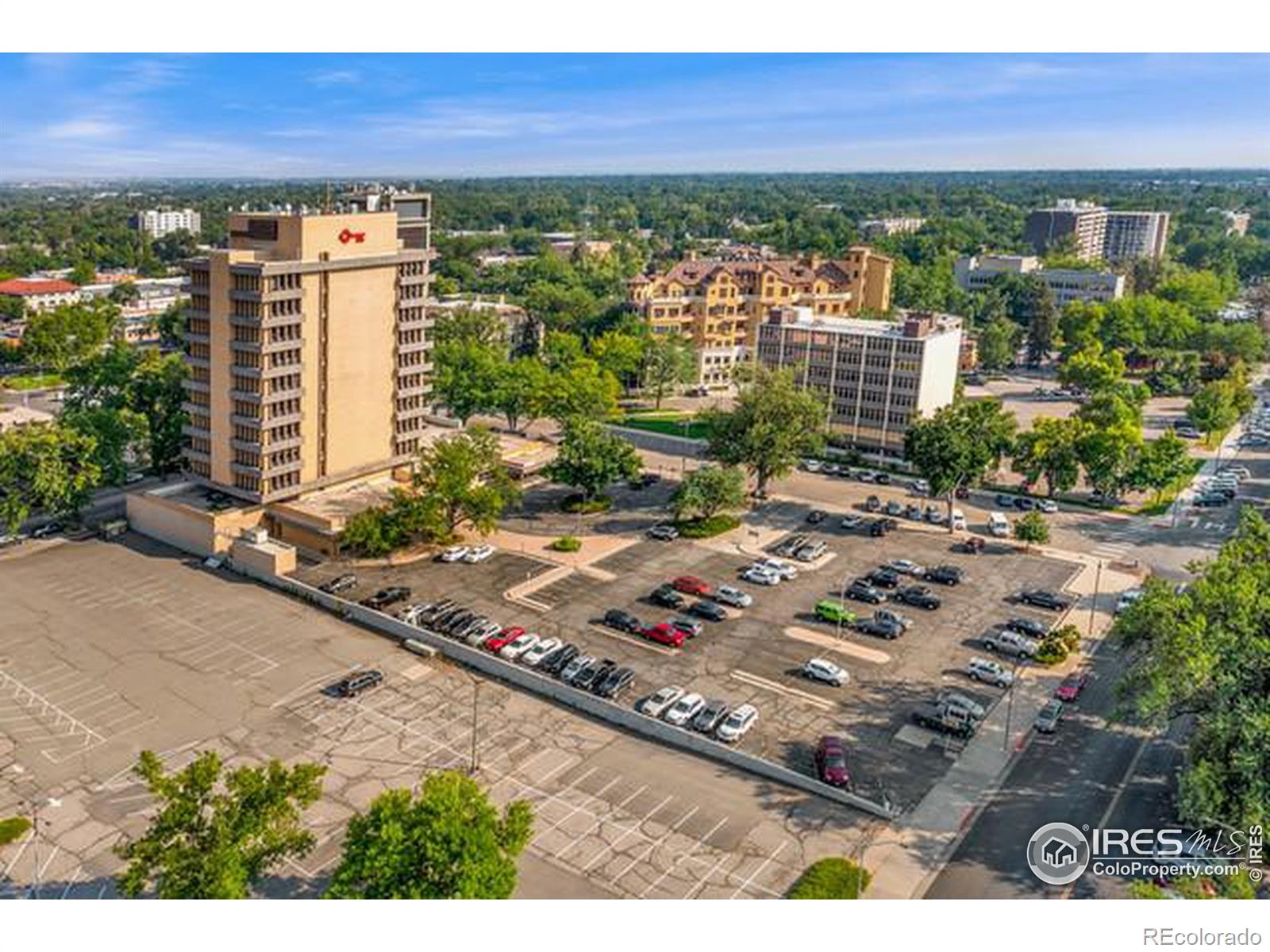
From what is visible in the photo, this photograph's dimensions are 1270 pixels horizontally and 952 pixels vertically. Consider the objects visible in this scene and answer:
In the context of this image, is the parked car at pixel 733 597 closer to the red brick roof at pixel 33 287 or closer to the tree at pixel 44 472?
the tree at pixel 44 472

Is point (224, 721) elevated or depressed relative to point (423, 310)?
depressed

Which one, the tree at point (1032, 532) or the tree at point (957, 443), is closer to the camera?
the tree at point (1032, 532)

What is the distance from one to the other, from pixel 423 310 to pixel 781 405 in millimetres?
30785

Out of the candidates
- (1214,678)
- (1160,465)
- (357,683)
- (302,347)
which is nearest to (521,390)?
(302,347)

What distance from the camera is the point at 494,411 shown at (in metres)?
114

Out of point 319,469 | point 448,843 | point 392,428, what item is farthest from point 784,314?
point 448,843

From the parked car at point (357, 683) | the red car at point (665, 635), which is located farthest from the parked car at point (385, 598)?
the red car at point (665, 635)

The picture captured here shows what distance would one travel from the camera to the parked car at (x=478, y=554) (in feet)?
244

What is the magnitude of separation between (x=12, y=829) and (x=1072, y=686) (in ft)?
173

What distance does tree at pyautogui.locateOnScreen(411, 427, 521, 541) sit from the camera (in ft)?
241

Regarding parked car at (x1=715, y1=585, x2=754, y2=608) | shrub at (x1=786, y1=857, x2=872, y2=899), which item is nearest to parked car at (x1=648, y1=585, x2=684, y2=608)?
parked car at (x1=715, y1=585, x2=754, y2=608)

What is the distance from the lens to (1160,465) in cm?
9088

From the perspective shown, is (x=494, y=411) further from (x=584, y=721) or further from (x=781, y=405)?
(x=584, y=721)

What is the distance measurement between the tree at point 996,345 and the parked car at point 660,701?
115 m
